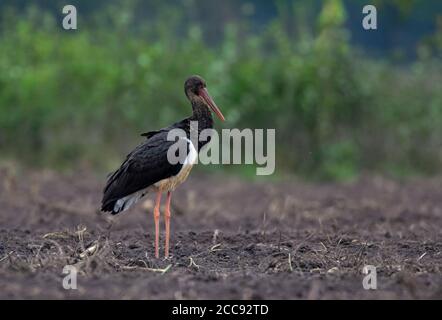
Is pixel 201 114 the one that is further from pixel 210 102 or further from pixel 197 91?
pixel 197 91

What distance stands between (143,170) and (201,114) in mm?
757

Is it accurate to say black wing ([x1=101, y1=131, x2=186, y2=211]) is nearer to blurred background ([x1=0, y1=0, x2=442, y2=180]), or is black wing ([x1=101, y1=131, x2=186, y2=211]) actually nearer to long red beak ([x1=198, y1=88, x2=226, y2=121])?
long red beak ([x1=198, y1=88, x2=226, y2=121])

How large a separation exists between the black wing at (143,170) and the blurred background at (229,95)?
26.7ft

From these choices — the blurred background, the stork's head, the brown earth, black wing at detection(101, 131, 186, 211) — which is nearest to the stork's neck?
the stork's head

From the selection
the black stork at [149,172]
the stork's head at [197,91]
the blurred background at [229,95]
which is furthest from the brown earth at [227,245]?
the blurred background at [229,95]

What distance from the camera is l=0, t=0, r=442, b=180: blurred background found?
15.9m

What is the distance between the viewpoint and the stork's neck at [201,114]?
299 inches

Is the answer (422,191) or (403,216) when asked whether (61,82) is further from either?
(403,216)

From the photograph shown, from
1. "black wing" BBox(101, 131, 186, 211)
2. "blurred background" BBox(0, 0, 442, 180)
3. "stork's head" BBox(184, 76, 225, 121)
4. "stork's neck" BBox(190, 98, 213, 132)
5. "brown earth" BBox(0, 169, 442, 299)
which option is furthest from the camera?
"blurred background" BBox(0, 0, 442, 180)

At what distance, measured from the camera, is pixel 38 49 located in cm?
1669

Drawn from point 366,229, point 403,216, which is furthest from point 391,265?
point 403,216

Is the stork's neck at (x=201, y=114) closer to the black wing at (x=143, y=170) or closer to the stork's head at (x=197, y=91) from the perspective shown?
the stork's head at (x=197, y=91)

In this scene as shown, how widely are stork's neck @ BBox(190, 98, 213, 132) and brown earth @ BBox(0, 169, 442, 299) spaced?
0.95 m

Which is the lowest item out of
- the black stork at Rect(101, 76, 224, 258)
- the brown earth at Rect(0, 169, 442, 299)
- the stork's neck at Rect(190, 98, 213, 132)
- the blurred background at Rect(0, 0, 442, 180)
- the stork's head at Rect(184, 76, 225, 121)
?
the brown earth at Rect(0, 169, 442, 299)
